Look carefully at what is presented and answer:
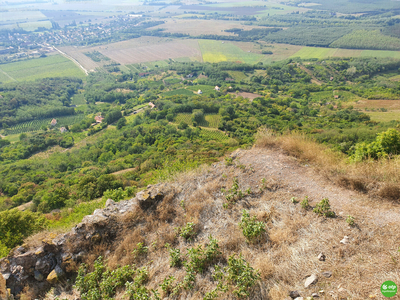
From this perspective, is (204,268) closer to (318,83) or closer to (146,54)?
(318,83)

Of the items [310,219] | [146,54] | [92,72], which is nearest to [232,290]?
[310,219]

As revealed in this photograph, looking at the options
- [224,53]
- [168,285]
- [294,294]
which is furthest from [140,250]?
[224,53]

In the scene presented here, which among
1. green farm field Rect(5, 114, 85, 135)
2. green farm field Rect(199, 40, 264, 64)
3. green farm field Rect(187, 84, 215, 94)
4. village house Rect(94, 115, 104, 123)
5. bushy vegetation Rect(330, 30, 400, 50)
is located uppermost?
bushy vegetation Rect(330, 30, 400, 50)

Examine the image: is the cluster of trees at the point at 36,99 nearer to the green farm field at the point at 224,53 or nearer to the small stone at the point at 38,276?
the green farm field at the point at 224,53

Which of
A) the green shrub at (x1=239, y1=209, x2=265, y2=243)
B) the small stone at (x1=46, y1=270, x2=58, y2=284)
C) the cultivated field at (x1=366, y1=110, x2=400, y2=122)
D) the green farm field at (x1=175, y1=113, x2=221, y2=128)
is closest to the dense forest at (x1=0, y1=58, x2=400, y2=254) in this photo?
the green farm field at (x1=175, y1=113, x2=221, y2=128)

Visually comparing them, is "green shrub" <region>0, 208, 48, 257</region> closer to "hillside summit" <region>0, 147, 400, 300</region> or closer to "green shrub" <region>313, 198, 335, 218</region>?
"hillside summit" <region>0, 147, 400, 300</region>

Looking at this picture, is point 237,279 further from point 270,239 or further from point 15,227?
point 15,227
